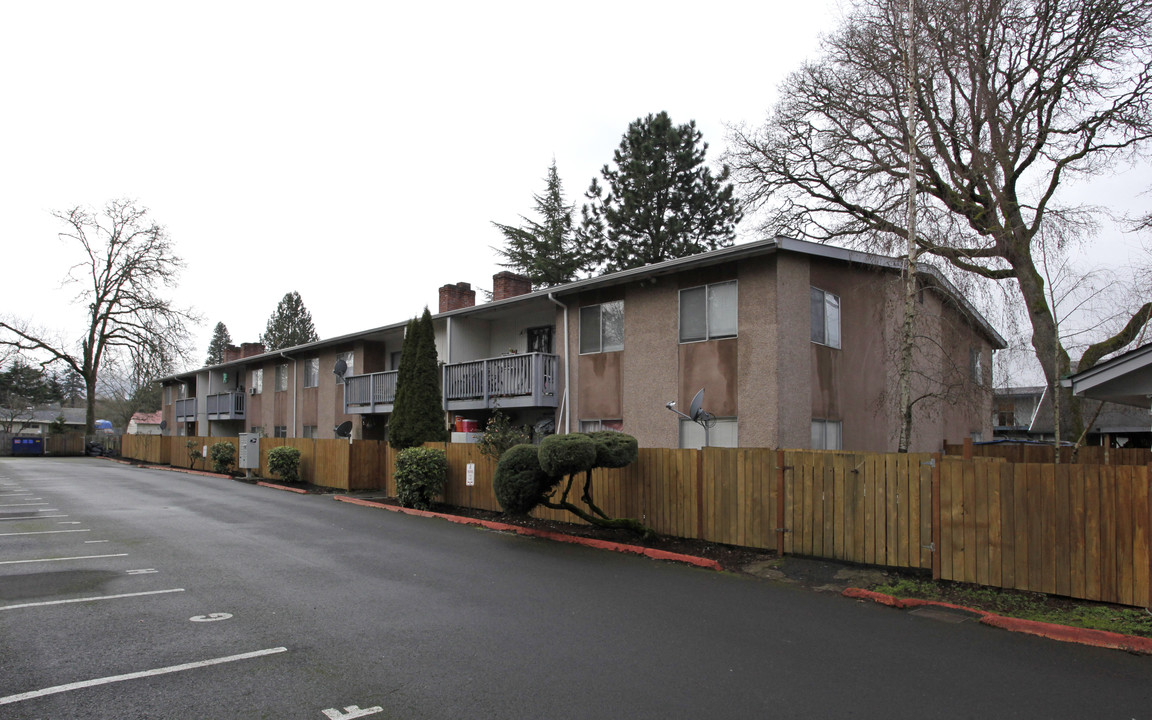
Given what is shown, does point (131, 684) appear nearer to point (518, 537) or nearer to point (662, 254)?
point (518, 537)

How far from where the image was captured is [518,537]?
41.9ft

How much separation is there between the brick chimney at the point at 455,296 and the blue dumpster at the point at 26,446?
45093 millimetres

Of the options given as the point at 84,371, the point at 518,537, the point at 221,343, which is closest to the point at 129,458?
the point at 84,371

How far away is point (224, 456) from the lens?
28875mm

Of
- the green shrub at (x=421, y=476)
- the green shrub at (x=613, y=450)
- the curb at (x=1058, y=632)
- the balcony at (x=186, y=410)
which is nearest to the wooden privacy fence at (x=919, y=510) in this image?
the green shrub at (x=613, y=450)

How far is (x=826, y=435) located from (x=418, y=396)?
10.7m

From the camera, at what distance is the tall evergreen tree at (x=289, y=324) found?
7781 centimetres

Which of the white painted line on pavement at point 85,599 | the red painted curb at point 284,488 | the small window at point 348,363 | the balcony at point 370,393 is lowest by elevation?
the red painted curb at point 284,488

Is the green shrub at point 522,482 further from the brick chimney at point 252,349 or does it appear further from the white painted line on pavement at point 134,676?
the brick chimney at point 252,349

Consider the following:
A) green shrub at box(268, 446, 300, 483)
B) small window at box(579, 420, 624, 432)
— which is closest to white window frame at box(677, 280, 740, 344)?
small window at box(579, 420, 624, 432)

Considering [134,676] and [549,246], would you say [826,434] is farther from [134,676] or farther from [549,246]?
[549,246]

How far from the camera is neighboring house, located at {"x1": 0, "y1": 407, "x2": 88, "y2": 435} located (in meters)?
66.8

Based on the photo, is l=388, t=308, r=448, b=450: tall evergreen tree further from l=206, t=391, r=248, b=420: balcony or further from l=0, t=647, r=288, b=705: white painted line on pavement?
l=206, t=391, r=248, b=420: balcony

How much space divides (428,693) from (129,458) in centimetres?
4693
